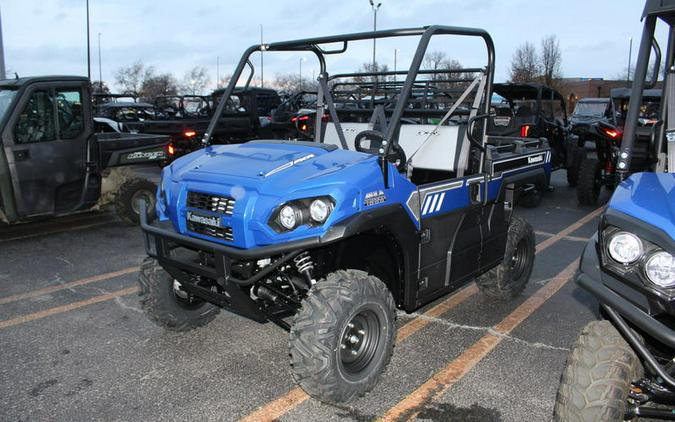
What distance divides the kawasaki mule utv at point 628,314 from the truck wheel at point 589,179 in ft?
23.6

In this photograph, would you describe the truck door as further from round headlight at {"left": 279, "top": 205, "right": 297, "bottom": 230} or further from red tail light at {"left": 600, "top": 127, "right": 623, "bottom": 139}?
red tail light at {"left": 600, "top": 127, "right": 623, "bottom": 139}

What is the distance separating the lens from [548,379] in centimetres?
360

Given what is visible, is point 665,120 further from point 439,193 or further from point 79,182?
point 79,182

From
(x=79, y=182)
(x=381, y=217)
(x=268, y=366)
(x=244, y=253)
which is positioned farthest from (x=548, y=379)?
(x=79, y=182)

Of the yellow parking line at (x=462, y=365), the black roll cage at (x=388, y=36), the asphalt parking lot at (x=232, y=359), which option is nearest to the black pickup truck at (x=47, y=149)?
the asphalt parking lot at (x=232, y=359)

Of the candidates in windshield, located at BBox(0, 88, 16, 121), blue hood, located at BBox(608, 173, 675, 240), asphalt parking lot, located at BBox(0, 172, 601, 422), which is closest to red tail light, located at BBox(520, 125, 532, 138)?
asphalt parking lot, located at BBox(0, 172, 601, 422)

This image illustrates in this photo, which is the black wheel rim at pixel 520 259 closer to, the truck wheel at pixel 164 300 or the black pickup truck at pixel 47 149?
the truck wheel at pixel 164 300

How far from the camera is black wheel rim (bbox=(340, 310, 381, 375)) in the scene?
328cm

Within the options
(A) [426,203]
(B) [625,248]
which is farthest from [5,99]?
(B) [625,248]

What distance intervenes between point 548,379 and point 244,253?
2.10m

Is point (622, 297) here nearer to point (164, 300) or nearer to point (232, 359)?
point (232, 359)

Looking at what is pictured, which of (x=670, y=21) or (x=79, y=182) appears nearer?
(x=670, y=21)

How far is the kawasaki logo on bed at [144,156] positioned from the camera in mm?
7871

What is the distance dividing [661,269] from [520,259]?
3.08 meters
